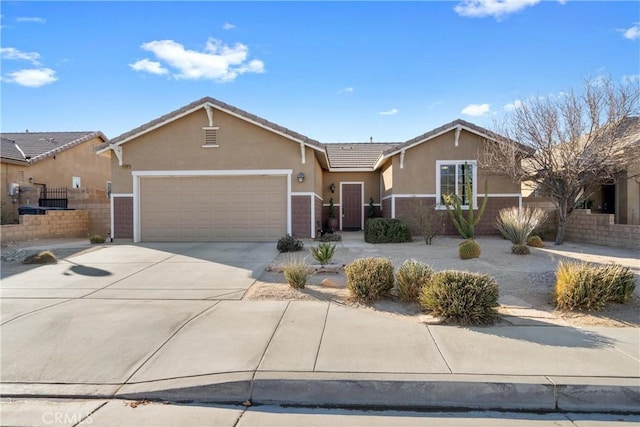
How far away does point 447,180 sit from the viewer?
52.2 feet

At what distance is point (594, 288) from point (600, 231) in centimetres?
953

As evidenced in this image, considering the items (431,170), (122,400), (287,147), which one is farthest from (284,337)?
(431,170)

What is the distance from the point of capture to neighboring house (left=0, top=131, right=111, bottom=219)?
18286 mm

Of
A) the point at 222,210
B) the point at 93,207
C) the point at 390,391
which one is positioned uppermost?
the point at 93,207

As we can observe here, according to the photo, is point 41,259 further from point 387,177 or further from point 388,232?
point 387,177

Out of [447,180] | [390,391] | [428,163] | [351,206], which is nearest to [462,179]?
[447,180]

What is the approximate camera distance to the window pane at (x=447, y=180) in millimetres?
15867

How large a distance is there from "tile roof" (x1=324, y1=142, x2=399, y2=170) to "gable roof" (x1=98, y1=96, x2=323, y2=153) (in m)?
3.93

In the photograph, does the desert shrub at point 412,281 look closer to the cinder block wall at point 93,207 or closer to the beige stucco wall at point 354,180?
the beige stucco wall at point 354,180

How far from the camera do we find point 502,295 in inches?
276

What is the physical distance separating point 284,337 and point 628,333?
15.7 feet

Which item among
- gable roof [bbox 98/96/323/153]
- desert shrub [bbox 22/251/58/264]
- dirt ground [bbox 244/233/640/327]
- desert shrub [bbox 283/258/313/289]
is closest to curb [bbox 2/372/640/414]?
dirt ground [bbox 244/233/640/327]

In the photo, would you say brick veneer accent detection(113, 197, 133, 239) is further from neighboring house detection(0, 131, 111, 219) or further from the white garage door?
neighboring house detection(0, 131, 111, 219)

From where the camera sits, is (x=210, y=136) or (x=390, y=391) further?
(x=210, y=136)
